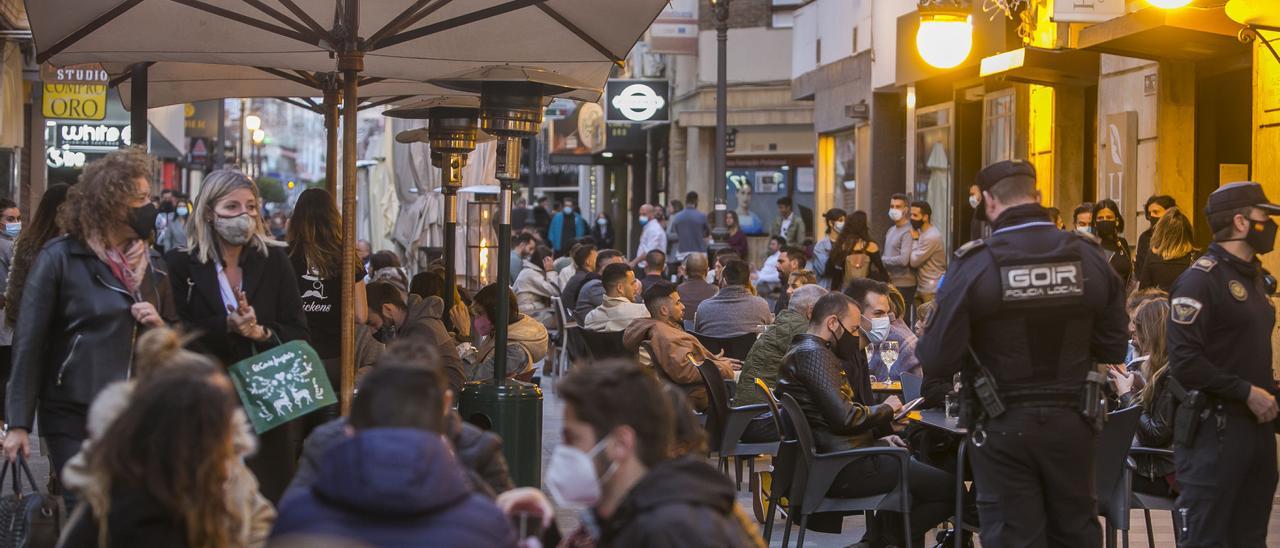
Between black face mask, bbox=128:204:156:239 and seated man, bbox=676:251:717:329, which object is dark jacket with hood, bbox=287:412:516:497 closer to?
black face mask, bbox=128:204:156:239

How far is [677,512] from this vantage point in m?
3.66

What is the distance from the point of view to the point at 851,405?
809 centimetres

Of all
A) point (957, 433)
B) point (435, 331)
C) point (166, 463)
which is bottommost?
point (957, 433)

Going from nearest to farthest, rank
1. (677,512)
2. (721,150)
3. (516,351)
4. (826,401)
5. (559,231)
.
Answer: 1. (677,512)
2. (826,401)
3. (516,351)
4. (721,150)
5. (559,231)

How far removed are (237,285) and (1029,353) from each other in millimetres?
3052

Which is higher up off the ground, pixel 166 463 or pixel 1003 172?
pixel 1003 172

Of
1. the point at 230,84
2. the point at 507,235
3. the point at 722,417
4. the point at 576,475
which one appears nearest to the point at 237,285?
the point at 507,235

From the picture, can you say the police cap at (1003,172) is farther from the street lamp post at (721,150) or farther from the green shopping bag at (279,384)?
the street lamp post at (721,150)

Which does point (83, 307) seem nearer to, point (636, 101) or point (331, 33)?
point (331, 33)

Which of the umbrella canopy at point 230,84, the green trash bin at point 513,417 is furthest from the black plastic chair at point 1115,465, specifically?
the umbrella canopy at point 230,84

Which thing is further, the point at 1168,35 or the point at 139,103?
the point at 1168,35

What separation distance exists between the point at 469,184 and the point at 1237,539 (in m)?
13.5

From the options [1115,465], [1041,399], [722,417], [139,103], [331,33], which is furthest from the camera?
[139,103]

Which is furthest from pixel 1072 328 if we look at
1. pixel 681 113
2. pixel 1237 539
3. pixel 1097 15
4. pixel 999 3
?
pixel 681 113
